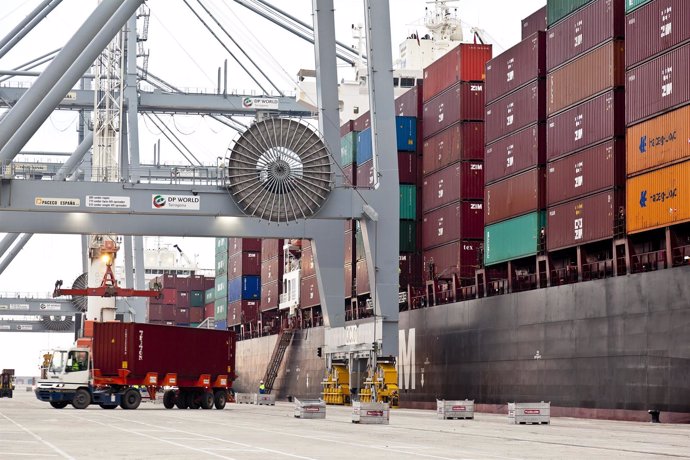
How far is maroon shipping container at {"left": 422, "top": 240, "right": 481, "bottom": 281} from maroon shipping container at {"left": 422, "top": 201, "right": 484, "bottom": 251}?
0.99 feet

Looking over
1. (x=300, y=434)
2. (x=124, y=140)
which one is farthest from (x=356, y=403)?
(x=124, y=140)

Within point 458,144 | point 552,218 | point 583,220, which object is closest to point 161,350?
point 458,144

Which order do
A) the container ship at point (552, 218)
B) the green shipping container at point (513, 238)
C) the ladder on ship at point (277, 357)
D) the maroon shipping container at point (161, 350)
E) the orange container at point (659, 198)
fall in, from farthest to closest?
the ladder on ship at point (277, 357) < the maroon shipping container at point (161, 350) < the green shipping container at point (513, 238) < the container ship at point (552, 218) < the orange container at point (659, 198)

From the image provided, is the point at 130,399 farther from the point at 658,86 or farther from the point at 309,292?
the point at 309,292

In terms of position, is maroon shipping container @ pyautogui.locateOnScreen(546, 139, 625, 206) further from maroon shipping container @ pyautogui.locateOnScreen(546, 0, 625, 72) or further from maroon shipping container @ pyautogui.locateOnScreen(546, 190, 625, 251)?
maroon shipping container @ pyautogui.locateOnScreen(546, 0, 625, 72)

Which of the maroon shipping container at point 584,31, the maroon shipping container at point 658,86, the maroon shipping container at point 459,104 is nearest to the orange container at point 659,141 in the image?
the maroon shipping container at point 658,86

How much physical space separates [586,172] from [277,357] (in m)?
44.0

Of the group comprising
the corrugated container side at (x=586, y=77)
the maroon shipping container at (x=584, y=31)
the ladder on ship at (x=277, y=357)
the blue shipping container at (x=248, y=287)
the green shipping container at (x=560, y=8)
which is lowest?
the ladder on ship at (x=277, y=357)

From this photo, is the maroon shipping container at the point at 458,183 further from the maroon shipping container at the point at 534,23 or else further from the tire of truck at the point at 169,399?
the tire of truck at the point at 169,399

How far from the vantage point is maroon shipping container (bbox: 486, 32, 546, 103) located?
44.7 meters

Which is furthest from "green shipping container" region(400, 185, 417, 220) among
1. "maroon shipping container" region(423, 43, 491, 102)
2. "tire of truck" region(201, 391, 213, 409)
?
"tire of truck" region(201, 391, 213, 409)

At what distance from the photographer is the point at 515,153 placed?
4609 centimetres

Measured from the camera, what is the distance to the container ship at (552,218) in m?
35.0

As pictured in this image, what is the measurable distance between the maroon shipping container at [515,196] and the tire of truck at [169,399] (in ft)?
47.8
